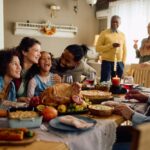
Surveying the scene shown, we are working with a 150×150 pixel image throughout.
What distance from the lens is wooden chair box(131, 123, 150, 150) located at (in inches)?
34.4

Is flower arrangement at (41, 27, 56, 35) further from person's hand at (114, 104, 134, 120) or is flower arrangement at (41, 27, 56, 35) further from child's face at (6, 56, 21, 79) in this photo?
person's hand at (114, 104, 134, 120)

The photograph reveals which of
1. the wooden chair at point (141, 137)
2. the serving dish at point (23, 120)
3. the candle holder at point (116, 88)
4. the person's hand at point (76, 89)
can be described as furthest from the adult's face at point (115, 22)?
the wooden chair at point (141, 137)

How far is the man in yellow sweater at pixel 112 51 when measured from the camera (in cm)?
422

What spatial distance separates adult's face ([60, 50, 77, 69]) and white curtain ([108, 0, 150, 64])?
2888 millimetres

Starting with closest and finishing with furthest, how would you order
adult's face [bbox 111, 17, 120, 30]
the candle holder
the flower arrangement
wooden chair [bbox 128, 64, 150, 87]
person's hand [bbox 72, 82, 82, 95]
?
person's hand [bbox 72, 82, 82, 95], the candle holder, wooden chair [bbox 128, 64, 150, 87], adult's face [bbox 111, 17, 120, 30], the flower arrangement

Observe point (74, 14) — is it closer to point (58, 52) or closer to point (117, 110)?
point (58, 52)

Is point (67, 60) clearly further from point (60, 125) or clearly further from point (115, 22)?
point (115, 22)

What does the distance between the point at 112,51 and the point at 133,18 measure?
154cm

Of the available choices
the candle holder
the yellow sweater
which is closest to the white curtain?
the yellow sweater

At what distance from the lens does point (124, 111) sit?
165 centimetres

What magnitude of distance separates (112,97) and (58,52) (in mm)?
3800

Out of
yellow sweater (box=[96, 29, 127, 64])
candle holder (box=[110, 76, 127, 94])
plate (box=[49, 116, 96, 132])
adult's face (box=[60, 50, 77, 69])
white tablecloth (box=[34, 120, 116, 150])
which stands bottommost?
white tablecloth (box=[34, 120, 116, 150])

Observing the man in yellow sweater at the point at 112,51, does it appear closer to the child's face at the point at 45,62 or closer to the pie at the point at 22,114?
the child's face at the point at 45,62

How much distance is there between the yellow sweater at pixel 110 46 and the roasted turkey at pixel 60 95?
8.21ft
